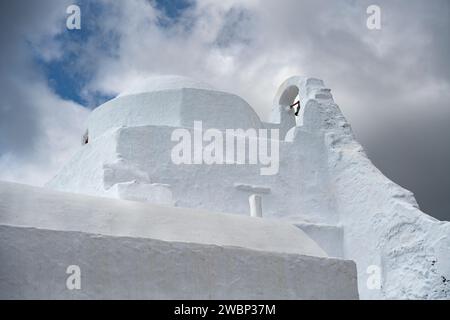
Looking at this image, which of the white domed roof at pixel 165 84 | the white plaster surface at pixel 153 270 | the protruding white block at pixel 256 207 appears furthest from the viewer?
the white domed roof at pixel 165 84

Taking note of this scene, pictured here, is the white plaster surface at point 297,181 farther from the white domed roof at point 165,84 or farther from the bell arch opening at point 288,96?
the bell arch opening at point 288,96

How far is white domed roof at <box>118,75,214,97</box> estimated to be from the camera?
13406 mm

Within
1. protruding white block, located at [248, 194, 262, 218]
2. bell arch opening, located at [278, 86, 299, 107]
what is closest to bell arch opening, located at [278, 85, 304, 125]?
bell arch opening, located at [278, 86, 299, 107]

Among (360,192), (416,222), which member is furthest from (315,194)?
(416,222)

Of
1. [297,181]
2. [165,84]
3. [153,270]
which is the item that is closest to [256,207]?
[153,270]

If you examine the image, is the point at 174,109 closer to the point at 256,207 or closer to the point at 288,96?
the point at 288,96

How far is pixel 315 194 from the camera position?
1205 centimetres

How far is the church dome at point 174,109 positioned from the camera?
1277 cm

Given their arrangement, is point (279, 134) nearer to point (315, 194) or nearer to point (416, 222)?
point (315, 194)

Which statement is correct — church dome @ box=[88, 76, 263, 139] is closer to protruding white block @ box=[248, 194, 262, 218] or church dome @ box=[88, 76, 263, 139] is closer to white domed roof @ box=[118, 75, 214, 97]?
white domed roof @ box=[118, 75, 214, 97]

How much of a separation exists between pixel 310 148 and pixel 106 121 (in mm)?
4715

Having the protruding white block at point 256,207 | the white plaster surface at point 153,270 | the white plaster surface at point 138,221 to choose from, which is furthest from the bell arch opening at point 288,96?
the white plaster surface at point 153,270

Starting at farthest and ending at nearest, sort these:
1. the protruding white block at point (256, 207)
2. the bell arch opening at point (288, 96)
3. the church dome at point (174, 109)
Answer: the bell arch opening at point (288, 96) < the church dome at point (174, 109) < the protruding white block at point (256, 207)

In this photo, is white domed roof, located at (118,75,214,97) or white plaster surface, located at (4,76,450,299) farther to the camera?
white domed roof, located at (118,75,214,97)
